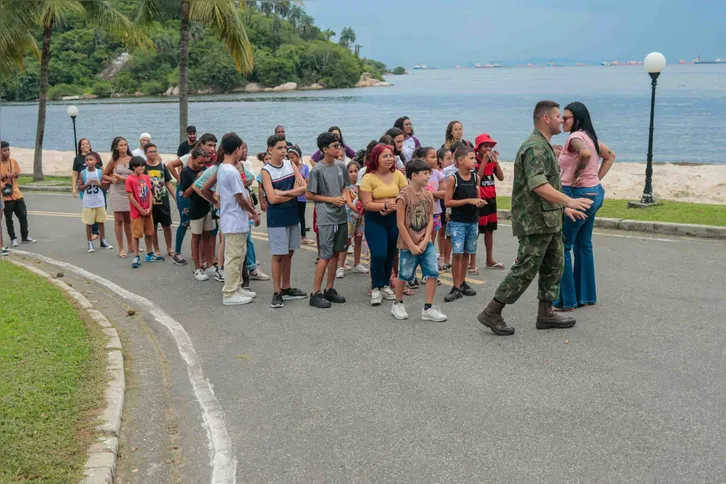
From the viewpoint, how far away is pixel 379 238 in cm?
838

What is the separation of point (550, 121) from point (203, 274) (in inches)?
211

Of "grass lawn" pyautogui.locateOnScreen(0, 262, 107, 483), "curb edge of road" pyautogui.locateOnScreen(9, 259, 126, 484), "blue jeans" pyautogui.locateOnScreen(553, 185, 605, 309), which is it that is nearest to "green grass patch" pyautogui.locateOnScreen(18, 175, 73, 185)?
"grass lawn" pyautogui.locateOnScreen(0, 262, 107, 483)

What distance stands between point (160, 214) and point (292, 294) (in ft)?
11.9

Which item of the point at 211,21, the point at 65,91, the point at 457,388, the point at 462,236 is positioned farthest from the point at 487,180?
the point at 65,91

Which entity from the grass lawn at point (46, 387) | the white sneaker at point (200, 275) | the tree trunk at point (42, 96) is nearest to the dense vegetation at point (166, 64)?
the tree trunk at point (42, 96)

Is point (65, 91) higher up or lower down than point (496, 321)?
higher up

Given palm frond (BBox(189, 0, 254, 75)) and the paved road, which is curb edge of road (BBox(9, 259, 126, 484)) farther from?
palm frond (BBox(189, 0, 254, 75))

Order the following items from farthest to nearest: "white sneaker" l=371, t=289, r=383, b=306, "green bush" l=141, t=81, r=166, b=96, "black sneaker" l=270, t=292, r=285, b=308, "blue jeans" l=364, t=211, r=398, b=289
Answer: "green bush" l=141, t=81, r=166, b=96 → "black sneaker" l=270, t=292, r=285, b=308 → "white sneaker" l=371, t=289, r=383, b=306 → "blue jeans" l=364, t=211, r=398, b=289

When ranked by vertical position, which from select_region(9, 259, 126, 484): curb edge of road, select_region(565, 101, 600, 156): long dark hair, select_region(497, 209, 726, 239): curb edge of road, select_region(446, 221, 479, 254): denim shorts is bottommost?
select_region(9, 259, 126, 484): curb edge of road

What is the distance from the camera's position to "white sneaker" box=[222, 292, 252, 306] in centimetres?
884

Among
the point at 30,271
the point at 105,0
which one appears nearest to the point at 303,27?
the point at 105,0

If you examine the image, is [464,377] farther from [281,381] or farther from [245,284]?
[245,284]

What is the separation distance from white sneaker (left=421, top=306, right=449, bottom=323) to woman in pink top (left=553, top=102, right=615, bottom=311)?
1.21 meters

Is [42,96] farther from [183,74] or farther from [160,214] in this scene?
[160,214]
